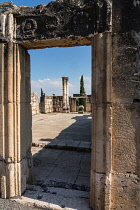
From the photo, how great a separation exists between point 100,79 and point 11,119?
1.65 metres

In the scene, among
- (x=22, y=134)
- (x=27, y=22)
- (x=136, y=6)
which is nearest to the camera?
(x=136, y=6)

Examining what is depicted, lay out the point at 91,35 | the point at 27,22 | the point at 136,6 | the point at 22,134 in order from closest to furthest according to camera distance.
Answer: the point at 136,6
the point at 91,35
the point at 27,22
the point at 22,134

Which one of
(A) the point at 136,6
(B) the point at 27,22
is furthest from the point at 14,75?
(A) the point at 136,6

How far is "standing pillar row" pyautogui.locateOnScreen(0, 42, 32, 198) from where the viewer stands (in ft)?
8.22

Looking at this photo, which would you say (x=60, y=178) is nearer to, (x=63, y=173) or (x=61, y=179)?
(x=61, y=179)

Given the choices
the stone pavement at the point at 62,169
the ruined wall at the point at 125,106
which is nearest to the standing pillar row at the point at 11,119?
the stone pavement at the point at 62,169

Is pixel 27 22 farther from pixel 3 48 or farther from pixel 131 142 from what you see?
pixel 131 142

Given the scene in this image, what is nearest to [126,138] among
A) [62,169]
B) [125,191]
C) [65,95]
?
[125,191]

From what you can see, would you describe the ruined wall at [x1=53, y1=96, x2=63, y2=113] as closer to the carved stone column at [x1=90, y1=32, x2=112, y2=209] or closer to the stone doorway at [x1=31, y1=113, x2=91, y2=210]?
the stone doorway at [x1=31, y1=113, x2=91, y2=210]

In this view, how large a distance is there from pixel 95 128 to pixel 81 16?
5.79 feet

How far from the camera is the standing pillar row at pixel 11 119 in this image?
251 cm

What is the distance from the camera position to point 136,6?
82.4 inches

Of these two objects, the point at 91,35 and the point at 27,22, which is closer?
the point at 91,35

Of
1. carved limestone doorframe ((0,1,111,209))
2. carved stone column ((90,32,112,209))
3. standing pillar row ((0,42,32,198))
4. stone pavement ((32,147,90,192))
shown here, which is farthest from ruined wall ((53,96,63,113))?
carved stone column ((90,32,112,209))
